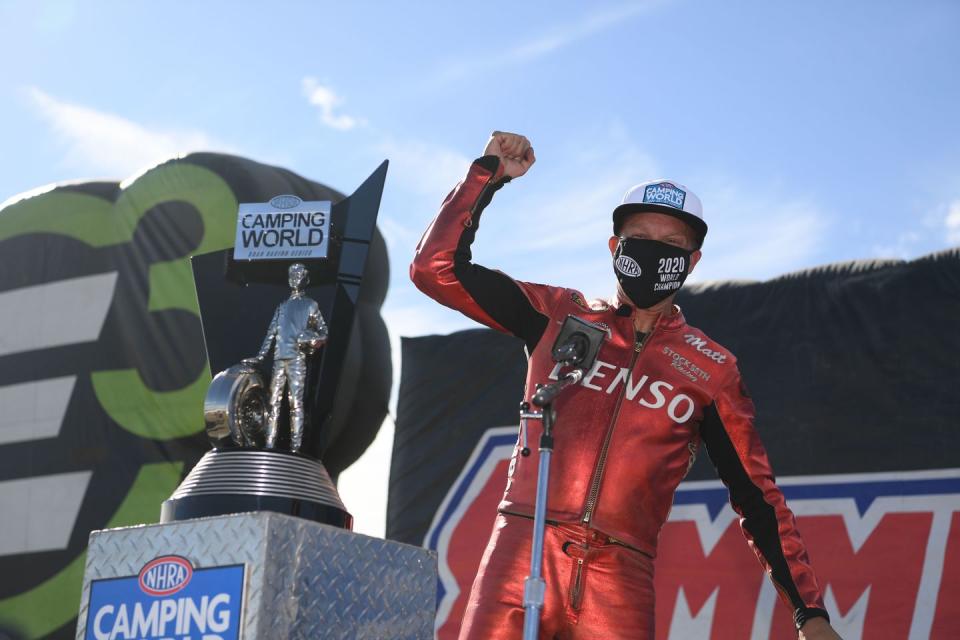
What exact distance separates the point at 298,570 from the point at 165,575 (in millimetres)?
305

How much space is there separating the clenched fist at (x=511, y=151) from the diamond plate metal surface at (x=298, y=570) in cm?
94

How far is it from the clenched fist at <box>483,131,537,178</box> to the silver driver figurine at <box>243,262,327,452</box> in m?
1.49

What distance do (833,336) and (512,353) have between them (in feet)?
5.24

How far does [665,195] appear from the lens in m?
2.57

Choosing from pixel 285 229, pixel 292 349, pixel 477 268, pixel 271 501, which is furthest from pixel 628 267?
pixel 285 229

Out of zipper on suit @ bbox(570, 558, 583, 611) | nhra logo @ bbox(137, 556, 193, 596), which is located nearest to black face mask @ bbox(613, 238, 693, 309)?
zipper on suit @ bbox(570, 558, 583, 611)

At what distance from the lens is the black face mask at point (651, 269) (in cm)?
254

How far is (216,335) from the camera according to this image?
4.19m

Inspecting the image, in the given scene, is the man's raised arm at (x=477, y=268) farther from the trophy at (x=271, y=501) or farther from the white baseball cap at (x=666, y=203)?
the trophy at (x=271, y=501)

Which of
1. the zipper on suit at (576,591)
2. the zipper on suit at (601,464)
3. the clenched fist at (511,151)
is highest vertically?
the clenched fist at (511,151)

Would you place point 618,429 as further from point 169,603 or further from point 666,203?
point 169,603

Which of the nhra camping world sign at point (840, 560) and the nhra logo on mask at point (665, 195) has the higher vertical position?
the nhra logo on mask at point (665, 195)

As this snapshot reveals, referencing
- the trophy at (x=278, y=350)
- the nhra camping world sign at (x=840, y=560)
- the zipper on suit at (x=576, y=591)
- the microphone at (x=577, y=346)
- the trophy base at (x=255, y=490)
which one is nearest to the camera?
the microphone at (x=577, y=346)

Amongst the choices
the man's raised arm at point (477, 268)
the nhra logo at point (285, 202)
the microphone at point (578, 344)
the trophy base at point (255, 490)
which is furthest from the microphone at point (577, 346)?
the nhra logo at point (285, 202)
